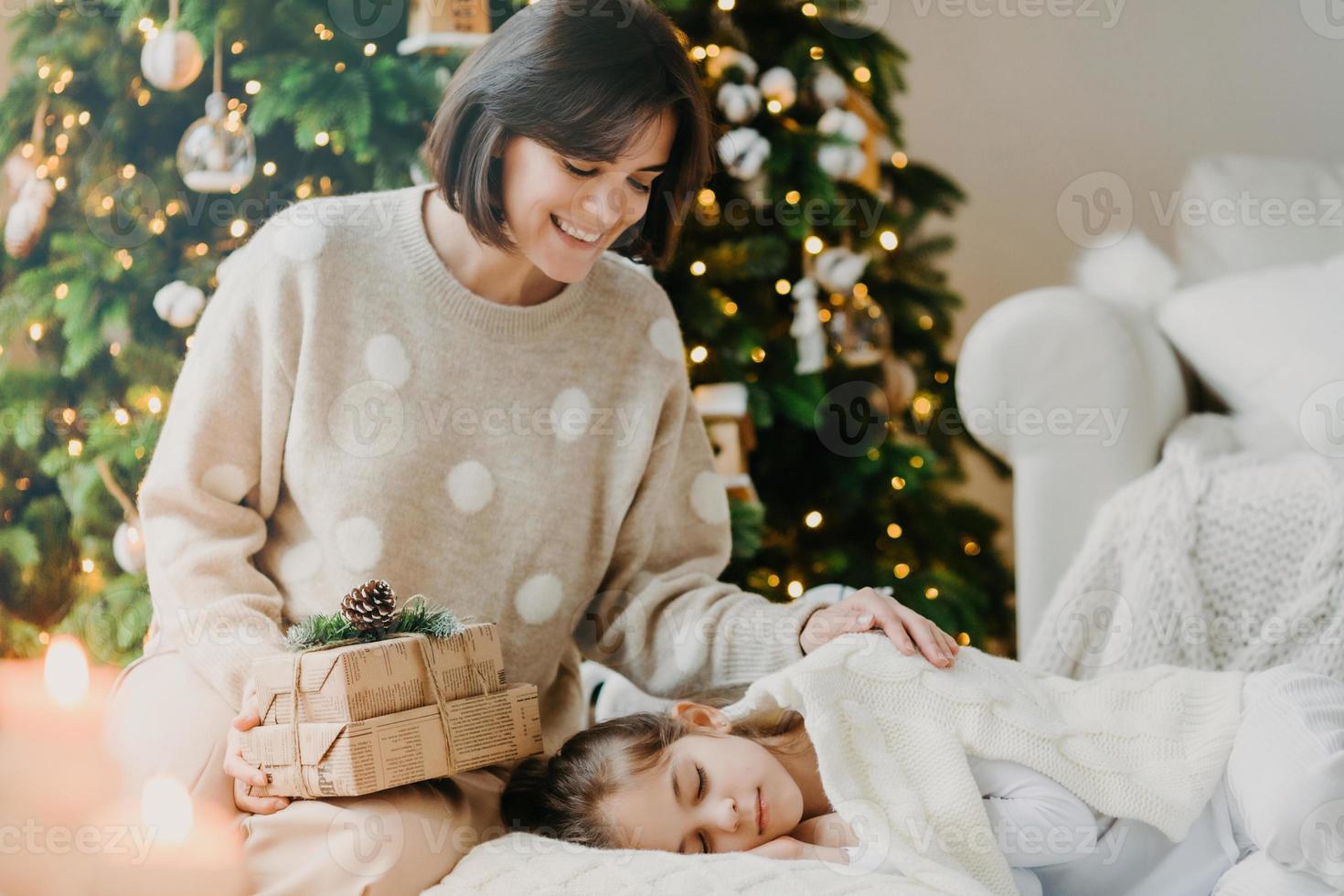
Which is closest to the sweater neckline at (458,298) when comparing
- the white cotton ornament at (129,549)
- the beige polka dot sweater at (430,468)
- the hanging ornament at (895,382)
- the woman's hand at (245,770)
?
the beige polka dot sweater at (430,468)

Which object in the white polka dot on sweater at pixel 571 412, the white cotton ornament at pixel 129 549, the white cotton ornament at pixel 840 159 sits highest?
the white cotton ornament at pixel 840 159

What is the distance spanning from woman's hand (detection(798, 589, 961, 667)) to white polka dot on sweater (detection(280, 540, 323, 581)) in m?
0.54

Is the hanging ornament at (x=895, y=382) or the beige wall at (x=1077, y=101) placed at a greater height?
the beige wall at (x=1077, y=101)

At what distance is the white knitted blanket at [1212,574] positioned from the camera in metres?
1.60

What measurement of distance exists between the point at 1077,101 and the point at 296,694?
112 inches

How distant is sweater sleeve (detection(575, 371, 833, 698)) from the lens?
53.0 inches

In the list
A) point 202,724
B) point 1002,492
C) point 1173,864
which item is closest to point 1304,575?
point 1173,864

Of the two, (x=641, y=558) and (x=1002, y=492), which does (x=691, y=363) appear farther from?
(x=1002, y=492)

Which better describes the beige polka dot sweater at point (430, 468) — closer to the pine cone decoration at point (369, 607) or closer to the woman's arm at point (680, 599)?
the woman's arm at point (680, 599)

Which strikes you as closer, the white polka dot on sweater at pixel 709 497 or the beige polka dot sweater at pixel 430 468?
the beige polka dot sweater at pixel 430 468

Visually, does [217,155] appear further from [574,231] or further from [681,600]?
[681,600]

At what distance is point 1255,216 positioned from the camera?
2252 mm

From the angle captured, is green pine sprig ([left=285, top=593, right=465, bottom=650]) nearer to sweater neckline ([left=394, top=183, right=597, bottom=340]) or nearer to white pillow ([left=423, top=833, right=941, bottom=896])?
white pillow ([left=423, top=833, right=941, bottom=896])

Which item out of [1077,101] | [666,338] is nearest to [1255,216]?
[1077,101]
